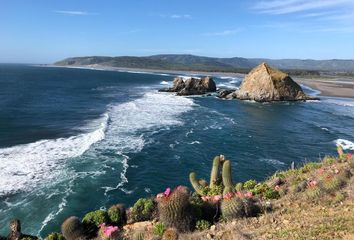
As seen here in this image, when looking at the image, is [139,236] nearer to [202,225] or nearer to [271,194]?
[202,225]

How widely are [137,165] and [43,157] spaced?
8.11 m

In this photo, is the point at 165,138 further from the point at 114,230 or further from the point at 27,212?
the point at 114,230

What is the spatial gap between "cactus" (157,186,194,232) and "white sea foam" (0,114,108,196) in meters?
15.7

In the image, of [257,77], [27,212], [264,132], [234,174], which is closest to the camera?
[27,212]

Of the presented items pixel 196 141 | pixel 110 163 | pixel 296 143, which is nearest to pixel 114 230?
pixel 110 163

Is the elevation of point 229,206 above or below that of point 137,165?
above

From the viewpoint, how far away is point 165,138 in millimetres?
40375

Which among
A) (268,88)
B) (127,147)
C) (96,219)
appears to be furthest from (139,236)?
(268,88)

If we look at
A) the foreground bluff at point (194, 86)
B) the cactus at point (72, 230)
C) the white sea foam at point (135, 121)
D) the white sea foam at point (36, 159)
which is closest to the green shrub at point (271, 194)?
the cactus at point (72, 230)

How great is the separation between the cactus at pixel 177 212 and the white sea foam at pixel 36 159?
15.7 meters

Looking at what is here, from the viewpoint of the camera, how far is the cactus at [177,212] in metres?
12.0

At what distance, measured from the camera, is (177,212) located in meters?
12.1

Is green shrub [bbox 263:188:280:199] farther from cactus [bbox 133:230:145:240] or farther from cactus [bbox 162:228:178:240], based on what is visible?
cactus [bbox 133:230:145:240]

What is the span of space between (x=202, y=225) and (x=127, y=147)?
78.9ft
